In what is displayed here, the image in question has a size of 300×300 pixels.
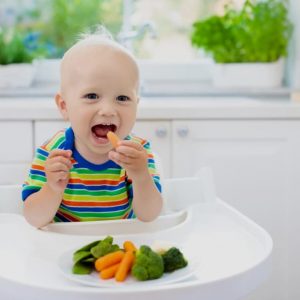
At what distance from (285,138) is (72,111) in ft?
3.87

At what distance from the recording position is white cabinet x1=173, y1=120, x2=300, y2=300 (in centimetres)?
228

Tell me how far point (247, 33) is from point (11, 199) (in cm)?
158

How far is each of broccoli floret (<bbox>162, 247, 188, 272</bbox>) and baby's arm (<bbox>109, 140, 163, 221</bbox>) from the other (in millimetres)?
187

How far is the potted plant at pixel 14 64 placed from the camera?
2.76 m

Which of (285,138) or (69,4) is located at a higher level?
(69,4)

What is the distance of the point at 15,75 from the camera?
2775 millimetres

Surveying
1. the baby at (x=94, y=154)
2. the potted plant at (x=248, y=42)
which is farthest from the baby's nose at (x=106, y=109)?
the potted plant at (x=248, y=42)

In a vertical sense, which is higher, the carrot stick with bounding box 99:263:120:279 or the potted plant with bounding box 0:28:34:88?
the potted plant with bounding box 0:28:34:88

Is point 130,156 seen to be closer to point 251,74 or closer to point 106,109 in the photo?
point 106,109

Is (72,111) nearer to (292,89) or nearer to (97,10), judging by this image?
(292,89)

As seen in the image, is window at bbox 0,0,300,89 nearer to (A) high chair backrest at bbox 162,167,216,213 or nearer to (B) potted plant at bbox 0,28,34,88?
(B) potted plant at bbox 0,28,34,88

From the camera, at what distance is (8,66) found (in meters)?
2.75

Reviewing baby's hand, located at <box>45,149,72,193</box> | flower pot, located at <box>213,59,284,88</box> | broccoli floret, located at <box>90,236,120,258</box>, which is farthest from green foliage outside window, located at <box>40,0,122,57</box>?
broccoli floret, located at <box>90,236,120,258</box>

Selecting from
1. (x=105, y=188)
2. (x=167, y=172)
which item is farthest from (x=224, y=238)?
(x=167, y=172)
